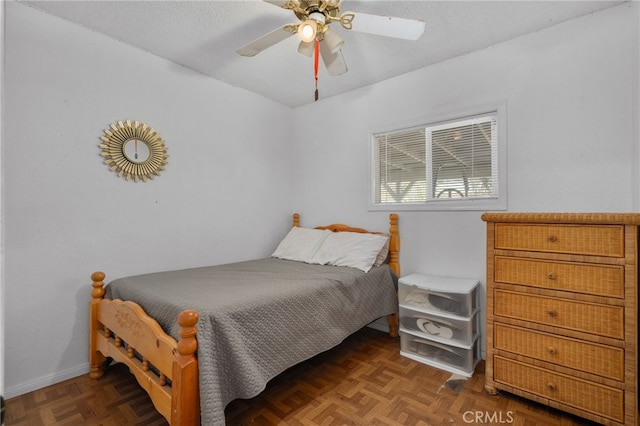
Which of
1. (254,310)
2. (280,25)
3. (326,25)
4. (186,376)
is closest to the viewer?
(186,376)

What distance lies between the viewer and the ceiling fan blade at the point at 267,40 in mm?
1947

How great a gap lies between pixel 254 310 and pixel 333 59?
5.21 feet

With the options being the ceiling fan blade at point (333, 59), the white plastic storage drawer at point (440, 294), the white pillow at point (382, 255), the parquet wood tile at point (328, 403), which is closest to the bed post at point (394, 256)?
the white pillow at point (382, 255)

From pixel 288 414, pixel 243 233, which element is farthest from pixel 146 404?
pixel 243 233

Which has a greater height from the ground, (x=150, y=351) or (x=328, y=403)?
(x=150, y=351)

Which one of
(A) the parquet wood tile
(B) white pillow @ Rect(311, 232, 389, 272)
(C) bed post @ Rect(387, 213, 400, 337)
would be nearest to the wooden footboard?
(A) the parquet wood tile

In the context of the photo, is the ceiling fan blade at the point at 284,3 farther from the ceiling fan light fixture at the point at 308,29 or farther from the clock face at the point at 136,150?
the clock face at the point at 136,150

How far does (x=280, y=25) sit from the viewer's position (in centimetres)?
230

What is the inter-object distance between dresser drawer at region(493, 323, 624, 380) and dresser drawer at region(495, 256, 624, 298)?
A: 0.27 m

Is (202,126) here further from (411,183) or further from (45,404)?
(45,404)

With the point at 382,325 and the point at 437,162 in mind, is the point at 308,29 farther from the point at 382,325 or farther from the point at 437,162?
the point at 382,325

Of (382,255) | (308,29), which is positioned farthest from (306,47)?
(382,255)

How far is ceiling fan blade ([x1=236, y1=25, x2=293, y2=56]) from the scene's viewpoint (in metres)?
1.95

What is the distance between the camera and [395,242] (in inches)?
116
